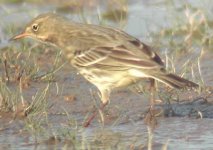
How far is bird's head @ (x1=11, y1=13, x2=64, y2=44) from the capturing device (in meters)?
9.32

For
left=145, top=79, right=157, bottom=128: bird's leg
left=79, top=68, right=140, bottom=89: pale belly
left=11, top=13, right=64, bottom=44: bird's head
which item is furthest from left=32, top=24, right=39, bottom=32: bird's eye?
left=145, top=79, right=157, bottom=128: bird's leg

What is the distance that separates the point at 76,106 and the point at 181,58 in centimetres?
221

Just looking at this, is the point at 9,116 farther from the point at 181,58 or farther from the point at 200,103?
the point at 181,58

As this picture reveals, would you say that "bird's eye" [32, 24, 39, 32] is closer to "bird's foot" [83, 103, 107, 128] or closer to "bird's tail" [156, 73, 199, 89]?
"bird's foot" [83, 103, 107, 128]

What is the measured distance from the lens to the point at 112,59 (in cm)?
863

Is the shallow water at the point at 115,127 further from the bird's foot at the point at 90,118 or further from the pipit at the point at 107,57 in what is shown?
the pipit at the point at 107,57

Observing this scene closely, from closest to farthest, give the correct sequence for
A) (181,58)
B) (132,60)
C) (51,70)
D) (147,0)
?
1. (132,60)
2. (51,70)
3. (181,58)
4. (147,0)

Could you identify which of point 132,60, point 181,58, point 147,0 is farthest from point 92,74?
point 147,0

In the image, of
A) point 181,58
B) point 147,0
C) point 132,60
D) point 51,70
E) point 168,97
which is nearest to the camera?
point 132,60

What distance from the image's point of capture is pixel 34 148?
7.85 metres

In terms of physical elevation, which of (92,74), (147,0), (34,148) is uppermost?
(147,0)

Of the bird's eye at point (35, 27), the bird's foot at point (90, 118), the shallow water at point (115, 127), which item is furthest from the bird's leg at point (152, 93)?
the bird's eye at point (35, 27)

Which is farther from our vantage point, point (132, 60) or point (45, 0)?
point (45, 0)

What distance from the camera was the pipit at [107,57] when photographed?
8.38 meters
